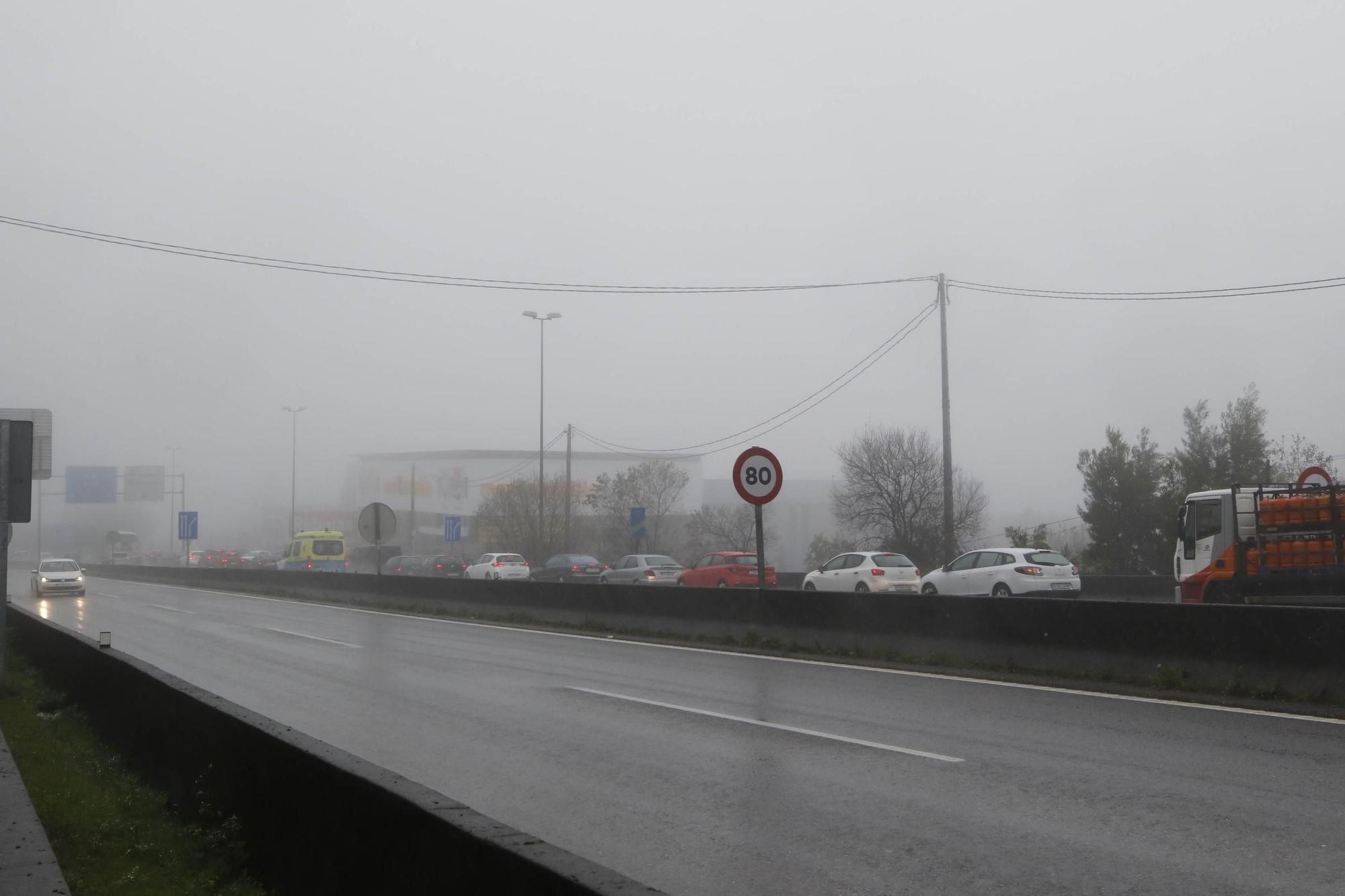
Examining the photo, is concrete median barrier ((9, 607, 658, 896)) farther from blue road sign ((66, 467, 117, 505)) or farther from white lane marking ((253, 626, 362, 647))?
blue road sign ((66, 467, 117, 505))

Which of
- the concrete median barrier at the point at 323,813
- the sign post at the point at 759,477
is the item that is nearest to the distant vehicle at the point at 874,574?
the sign post at the point at 759,477

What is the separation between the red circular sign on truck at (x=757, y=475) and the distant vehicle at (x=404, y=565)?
41893 millimetres

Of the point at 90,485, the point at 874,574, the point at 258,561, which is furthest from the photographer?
the point at 258,561

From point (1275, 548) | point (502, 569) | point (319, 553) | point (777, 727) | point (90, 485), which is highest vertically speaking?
point (90, 485)

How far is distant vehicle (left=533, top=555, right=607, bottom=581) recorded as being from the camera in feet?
141

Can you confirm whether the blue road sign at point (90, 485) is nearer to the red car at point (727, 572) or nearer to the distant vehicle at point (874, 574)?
the red car at point (727, 572)

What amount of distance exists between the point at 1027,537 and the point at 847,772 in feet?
128

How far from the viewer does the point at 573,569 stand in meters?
43.2

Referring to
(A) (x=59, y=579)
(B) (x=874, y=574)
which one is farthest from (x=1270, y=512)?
(A) (x=59, y=579)

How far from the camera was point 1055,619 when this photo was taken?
13.9 meters

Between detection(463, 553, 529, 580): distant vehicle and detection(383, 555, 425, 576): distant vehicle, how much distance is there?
12777mm

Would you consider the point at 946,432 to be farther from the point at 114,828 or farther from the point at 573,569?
the point at 114,828

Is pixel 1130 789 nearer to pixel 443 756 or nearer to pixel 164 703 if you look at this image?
pixel 443 756

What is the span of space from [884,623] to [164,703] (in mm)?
10634
